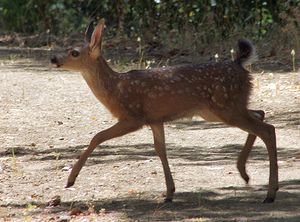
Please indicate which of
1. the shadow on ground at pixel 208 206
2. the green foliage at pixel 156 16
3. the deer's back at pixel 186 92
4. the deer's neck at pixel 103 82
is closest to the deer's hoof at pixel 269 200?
the shadow on ground at pixel 208 206

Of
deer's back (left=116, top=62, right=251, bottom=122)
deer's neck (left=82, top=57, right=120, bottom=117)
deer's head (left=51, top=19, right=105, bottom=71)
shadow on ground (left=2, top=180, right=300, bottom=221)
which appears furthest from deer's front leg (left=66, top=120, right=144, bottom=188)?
deer's head (left=51, top=19, right=105, bottom=71)

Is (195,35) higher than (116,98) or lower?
lower

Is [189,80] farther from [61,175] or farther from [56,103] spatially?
[56,103]

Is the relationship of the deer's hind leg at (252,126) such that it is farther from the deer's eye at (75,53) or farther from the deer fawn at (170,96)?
the deer's eye at (75,53)

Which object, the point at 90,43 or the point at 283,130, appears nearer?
the point at 90,43

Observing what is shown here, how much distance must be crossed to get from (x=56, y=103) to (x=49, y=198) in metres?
5.30

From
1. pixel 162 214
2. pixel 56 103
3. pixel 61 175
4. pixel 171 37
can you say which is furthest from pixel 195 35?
pixel 162 214

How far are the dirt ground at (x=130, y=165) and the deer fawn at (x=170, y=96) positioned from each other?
32cm

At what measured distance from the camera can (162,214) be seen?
7.85 metres

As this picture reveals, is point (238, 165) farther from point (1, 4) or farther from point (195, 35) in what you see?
point (1, 4)

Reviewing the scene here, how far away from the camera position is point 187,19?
1839 centimetres

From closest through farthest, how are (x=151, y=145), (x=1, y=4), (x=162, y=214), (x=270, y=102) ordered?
(x=162, y=214) → (x=151, y=145) → (x=270, y=102) → (x=1, y=4)

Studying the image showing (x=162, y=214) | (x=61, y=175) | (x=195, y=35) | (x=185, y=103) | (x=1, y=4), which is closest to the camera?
(x=162, y=214)

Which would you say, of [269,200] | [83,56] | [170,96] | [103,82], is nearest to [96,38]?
[83,56]
